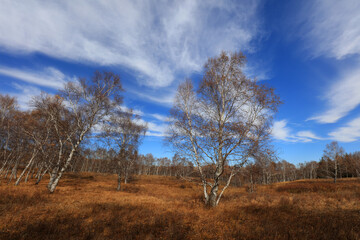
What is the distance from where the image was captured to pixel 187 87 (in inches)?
457

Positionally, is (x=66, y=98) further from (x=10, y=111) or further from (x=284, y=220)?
(x=284, y=220)

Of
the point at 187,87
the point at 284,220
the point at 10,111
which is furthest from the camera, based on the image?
the point at 10,111

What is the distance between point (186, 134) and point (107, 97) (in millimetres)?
9658

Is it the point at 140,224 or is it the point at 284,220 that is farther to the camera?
the point at 284,220

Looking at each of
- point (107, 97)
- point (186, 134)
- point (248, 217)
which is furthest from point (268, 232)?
point (107, 97)

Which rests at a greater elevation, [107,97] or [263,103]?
[107,97]

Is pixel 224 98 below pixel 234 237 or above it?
above

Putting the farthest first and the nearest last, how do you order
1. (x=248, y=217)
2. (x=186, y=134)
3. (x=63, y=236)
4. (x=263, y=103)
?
(x=186, y=134) → (x=263, y=103) → (x=248, y=217) → (x=63, y=236)

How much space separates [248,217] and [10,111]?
32.6 meters

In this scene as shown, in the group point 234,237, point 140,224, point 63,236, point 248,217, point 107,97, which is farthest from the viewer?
point 107,97

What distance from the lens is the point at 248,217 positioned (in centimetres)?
755

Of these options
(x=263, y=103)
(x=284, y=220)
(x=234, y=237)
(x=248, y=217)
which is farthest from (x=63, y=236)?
(x=263, y=103)

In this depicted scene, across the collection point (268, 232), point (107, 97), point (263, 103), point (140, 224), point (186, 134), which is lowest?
point (140, 224)

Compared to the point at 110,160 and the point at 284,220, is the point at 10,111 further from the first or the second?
the point at 284,220
